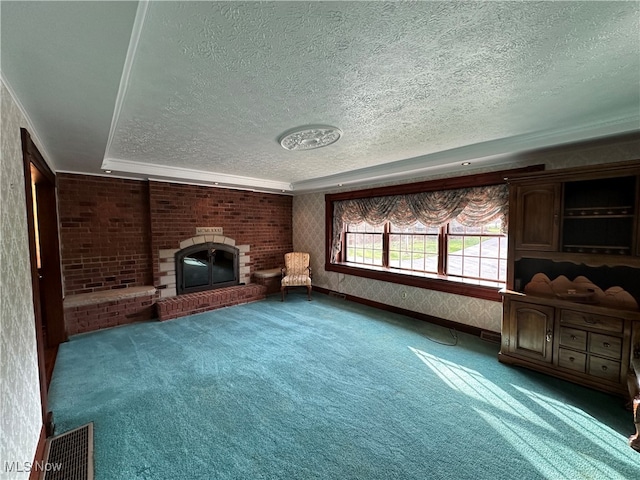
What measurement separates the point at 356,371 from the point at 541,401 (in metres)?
1.56

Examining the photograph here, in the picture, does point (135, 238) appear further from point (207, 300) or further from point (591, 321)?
point (591, 321)

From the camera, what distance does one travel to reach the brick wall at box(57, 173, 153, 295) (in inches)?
145

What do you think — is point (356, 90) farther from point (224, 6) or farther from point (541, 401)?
point (541, 401)

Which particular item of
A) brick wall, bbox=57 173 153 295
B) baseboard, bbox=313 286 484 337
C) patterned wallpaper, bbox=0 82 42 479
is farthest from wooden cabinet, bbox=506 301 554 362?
brick wall, bbox=57 173 153 295

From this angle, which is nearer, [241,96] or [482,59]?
[482,59]

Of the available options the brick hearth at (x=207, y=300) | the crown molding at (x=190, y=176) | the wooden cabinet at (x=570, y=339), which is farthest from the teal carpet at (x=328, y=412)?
the crown molding at (x=190, y=176)

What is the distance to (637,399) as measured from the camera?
181cm

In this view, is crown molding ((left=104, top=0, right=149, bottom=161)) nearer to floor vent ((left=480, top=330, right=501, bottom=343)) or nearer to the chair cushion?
the chair cushion

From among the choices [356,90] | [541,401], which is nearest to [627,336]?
[541,401]

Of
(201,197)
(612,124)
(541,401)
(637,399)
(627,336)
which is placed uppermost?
(612,124)

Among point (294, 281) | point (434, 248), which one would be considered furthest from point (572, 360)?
point (294, 281)

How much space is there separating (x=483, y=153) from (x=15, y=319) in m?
4.08

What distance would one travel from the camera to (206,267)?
4.94m

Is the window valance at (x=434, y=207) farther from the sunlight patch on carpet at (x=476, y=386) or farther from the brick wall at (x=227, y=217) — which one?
the sunlight patch on carpet at (x=476, y=386)
